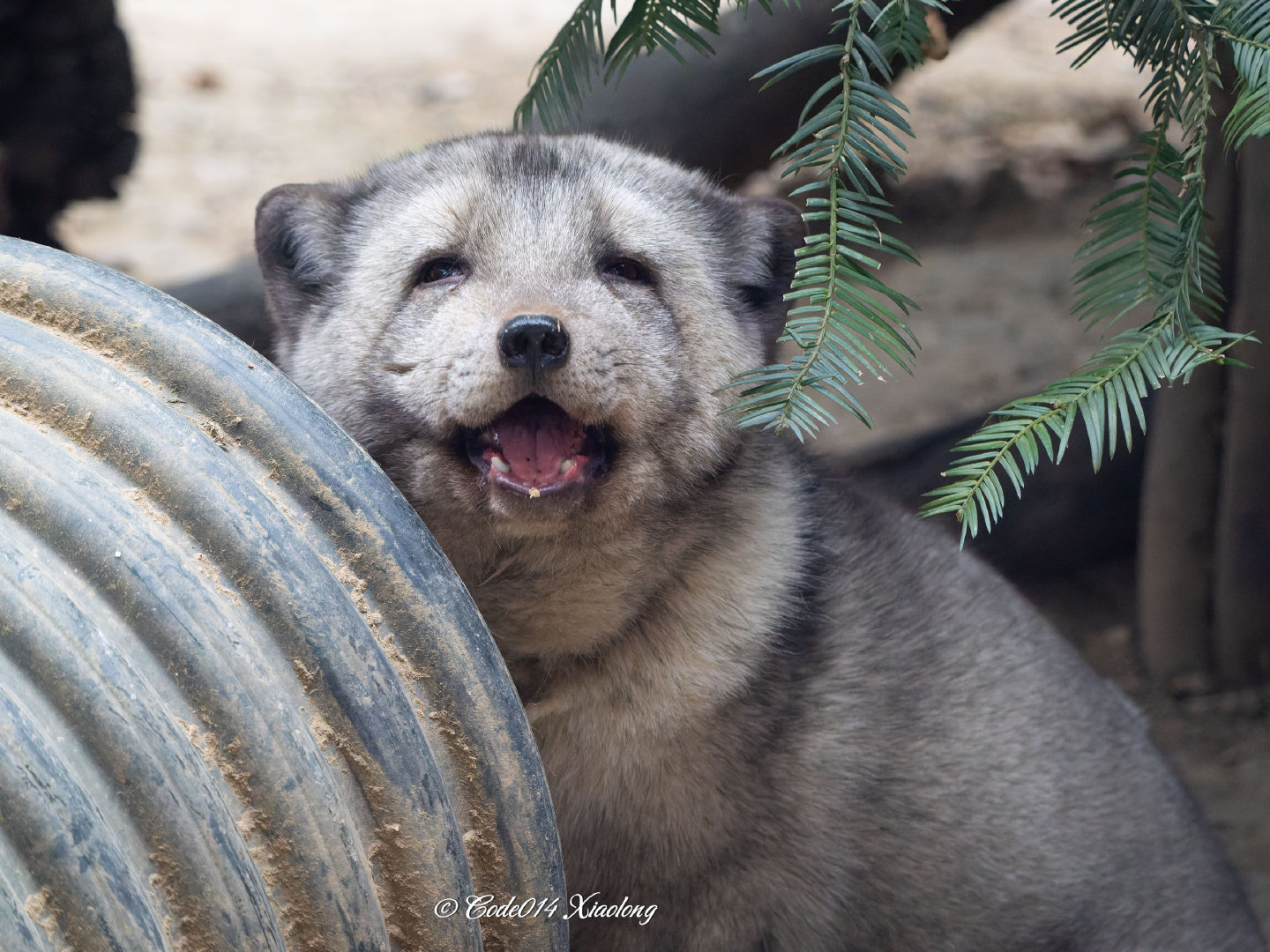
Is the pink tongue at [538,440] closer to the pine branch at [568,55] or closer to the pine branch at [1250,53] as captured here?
the pine branch at [568,55]

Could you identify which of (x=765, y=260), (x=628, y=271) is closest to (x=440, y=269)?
(x=628, y=271)

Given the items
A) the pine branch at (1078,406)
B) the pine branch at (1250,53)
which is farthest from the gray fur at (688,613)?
the pine branch at (1250,53)

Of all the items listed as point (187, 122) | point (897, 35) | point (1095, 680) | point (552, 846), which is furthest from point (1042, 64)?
point (552, 846)

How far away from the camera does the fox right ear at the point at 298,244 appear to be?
2561 millimetres

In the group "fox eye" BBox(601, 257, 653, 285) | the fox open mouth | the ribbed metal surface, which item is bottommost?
the ribbed metal surface

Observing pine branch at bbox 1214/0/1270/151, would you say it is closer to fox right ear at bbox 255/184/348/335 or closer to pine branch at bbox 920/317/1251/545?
pine branch at bbox 920/317/1251/545

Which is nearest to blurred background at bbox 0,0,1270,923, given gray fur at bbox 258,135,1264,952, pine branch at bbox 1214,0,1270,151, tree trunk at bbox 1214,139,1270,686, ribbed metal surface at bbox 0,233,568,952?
tree trunk at bbox 1214,139,1270,686

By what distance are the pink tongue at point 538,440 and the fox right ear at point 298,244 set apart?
2.04 feet

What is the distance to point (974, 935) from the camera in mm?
2529

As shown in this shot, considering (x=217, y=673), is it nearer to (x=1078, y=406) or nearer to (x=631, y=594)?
(x=631, y=594)

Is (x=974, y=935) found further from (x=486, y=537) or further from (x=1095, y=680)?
(x=486, y=537)

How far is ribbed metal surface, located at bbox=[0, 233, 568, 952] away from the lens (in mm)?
1402

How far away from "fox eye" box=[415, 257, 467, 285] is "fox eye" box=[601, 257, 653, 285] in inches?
10.9

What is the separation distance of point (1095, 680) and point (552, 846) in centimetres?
167
